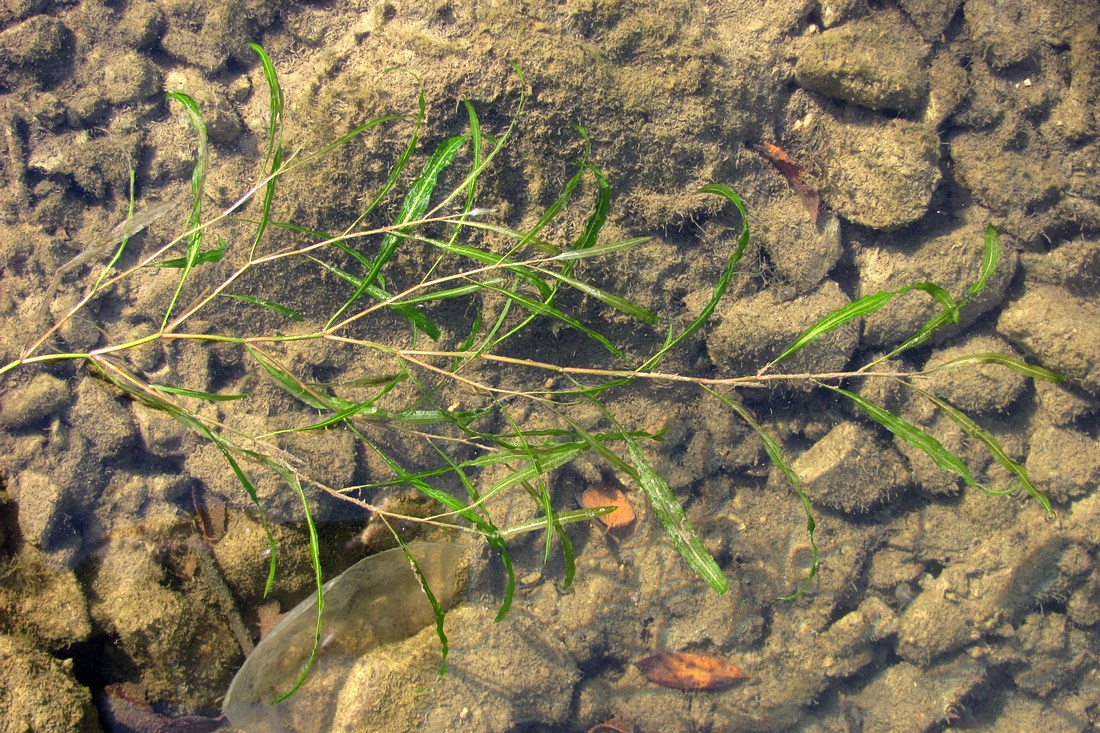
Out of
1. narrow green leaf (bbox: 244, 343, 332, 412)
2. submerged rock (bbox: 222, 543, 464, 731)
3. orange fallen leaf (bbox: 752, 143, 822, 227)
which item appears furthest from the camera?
orange fallen leaf (bbox: 752, 143, 822, 227)

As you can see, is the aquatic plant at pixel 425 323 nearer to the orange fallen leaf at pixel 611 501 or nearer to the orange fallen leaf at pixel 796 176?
the orange fallen leaf at pixel 611 501

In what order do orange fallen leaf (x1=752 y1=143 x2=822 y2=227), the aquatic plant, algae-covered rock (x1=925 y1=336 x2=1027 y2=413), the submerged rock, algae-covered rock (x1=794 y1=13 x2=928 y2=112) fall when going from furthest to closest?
algae-covered rock (x1=925 y1=336 x2=1027 y2=413) < orange fallen leaf (x1=752 y1=143 x2=822 y2=227) < algae-covered rock (x1=794 y1=13 x2=928 y2=112) < the submerged rock < the aquatic plant

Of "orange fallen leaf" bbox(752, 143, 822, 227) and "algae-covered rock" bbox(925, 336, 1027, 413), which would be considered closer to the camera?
"orange fallen leaf" bbox(752, 143, 822, 227)

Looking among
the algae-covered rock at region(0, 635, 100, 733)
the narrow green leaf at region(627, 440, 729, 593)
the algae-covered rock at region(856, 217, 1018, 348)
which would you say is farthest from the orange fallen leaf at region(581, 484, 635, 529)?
the algae-covered rock at region(0, 635, 100, 733)

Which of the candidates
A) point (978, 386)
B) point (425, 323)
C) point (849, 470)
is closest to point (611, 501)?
point (849, 470)

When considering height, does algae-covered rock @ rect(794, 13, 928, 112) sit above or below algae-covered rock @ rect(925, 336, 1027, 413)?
above

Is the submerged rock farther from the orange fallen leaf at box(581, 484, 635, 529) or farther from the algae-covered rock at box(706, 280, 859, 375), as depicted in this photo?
the algae-covered rock at box(706, 280, 859, 375)

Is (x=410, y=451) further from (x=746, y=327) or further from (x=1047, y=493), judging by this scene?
(x=1047, y=493)
